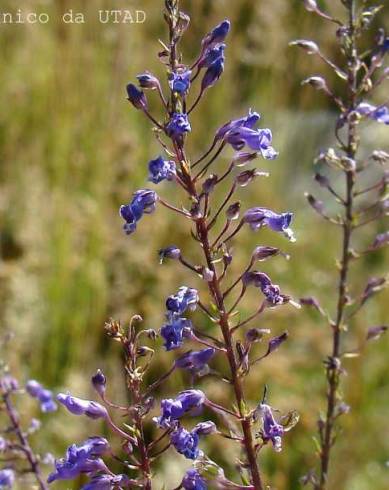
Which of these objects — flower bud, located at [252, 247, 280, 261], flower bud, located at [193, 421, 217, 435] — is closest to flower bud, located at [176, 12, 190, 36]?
flower bud, located at [252, 247, 280, 261]

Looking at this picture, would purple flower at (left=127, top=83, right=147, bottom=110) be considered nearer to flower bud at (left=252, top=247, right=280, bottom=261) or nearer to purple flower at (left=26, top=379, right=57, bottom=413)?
flower bud at (left=252, top=247, right=280, bottom=261)

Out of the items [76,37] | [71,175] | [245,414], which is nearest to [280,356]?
[71,175]

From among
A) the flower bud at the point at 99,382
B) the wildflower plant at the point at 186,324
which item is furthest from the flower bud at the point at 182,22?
the flower bud at the point at 99,382

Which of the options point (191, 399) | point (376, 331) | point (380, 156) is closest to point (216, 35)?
point (191, 399)

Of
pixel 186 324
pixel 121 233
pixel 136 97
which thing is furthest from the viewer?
pixel 121 233

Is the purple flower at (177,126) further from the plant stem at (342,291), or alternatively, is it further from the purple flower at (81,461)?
the plant stem at (342,291)

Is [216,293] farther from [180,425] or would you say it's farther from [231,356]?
[180,425]
